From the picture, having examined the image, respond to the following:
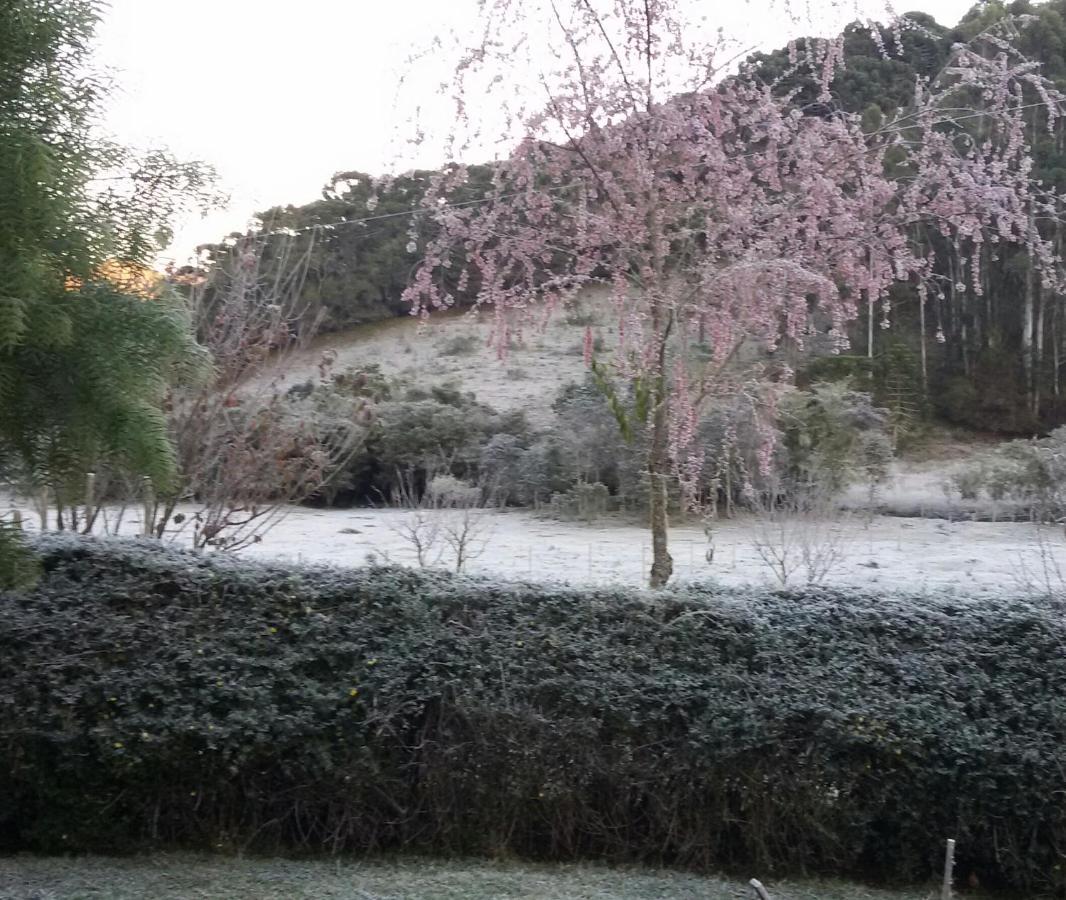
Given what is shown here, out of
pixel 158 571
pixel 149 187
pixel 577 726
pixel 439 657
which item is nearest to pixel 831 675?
pixel 577 726

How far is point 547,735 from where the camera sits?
4.30m

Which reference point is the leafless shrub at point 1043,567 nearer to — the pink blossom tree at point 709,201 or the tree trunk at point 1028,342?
the pink blossom tree at point 709,201

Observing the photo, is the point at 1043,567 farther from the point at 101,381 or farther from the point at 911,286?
the point at 101,381

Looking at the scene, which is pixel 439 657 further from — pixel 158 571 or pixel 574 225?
pixel 574 225

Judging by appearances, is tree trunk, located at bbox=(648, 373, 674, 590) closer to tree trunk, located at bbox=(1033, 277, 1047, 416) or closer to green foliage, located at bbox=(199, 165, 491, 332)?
green foliage, located at bbox=(199, 165, 491, 332)

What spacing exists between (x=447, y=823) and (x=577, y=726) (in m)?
0.71

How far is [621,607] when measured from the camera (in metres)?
4.70

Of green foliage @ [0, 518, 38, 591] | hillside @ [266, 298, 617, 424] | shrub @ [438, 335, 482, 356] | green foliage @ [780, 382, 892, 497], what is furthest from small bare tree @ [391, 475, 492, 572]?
green foliage @ [780, 382, 892, 497]

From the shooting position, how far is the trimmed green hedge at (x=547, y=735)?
416cm

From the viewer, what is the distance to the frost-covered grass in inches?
150

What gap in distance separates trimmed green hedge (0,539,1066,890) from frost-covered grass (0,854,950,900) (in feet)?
0.43

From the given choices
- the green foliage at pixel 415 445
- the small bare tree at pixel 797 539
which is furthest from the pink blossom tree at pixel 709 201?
the green foliage at pixel 415 445

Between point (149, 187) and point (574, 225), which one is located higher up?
point (574, 225)

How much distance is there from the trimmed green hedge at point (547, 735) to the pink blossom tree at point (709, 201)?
1.86 metres
